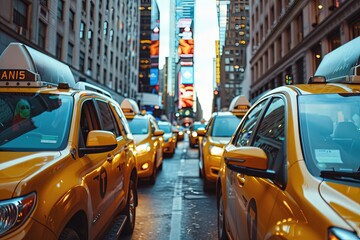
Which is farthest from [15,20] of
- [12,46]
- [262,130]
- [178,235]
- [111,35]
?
[111,35]

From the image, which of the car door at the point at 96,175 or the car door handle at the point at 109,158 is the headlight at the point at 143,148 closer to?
the car door at the point at 96,175

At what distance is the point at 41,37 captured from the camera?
22.8 meters

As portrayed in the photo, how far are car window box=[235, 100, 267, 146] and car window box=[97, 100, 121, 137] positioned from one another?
5.34ft

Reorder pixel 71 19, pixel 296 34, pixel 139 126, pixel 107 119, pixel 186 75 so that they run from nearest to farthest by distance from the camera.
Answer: pixel 107 119 → pixel 139 126 → pixel 296 34 → pixel 71 19 → pixel 186 75

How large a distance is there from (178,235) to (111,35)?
136 ft

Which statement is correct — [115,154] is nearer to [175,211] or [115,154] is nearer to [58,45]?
[175,211]

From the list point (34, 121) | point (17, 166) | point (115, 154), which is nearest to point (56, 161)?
point (17, 166)

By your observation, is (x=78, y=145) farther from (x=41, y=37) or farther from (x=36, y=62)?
(x=41, y=37)

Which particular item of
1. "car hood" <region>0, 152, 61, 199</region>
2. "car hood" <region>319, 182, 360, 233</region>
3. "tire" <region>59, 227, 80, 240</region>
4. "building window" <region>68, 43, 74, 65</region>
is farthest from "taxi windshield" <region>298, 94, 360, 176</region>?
"building window" <region>68, 43, 74, 65</region>

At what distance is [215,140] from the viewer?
7344 mm

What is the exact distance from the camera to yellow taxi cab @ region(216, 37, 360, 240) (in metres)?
1.59

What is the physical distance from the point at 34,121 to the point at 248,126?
7.16 feet

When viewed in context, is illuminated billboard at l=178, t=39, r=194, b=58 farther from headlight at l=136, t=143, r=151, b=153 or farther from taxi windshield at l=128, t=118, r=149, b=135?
headlight at l=136, t=143, r=151, b=153

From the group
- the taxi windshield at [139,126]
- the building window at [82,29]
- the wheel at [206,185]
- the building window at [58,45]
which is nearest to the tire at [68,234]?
the wheel at [206,185]
